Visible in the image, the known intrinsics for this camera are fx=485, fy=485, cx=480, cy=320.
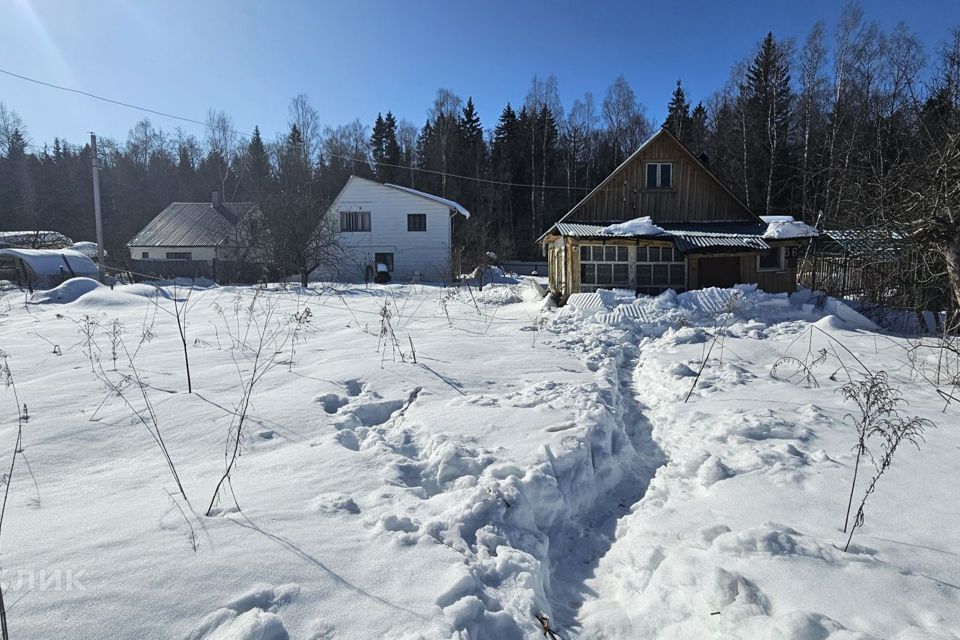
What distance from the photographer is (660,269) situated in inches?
688

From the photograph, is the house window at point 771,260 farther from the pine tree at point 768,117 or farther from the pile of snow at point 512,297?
the pine tree at point 768,117

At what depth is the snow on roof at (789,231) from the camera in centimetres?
1658

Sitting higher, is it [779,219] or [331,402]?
[779,219]

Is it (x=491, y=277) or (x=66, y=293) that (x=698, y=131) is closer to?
(x=491, y=277)

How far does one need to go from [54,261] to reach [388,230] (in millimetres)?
15524

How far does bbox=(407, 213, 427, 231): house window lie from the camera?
29.1m

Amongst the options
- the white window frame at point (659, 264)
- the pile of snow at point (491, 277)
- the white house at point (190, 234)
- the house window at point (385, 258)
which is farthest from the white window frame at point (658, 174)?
the white house at point (190, 234)

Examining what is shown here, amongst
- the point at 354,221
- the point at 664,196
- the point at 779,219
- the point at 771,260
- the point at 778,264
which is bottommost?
the point at 778,264

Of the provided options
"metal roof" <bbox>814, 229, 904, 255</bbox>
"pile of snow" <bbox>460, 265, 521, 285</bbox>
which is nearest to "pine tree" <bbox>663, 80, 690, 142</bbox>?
"pile of snow" <bbox>460, 265, 521, 285</bbox>

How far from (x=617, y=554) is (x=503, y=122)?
4624cm

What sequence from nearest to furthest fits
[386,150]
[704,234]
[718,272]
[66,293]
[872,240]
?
[872,240] < [66,293] < [704,234] < [718,272] < [386,150]

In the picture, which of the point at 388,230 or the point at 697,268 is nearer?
the point at 697,268

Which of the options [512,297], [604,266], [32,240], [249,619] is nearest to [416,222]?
[512,297]

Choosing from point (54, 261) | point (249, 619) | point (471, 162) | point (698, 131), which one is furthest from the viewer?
point (471, 162)
